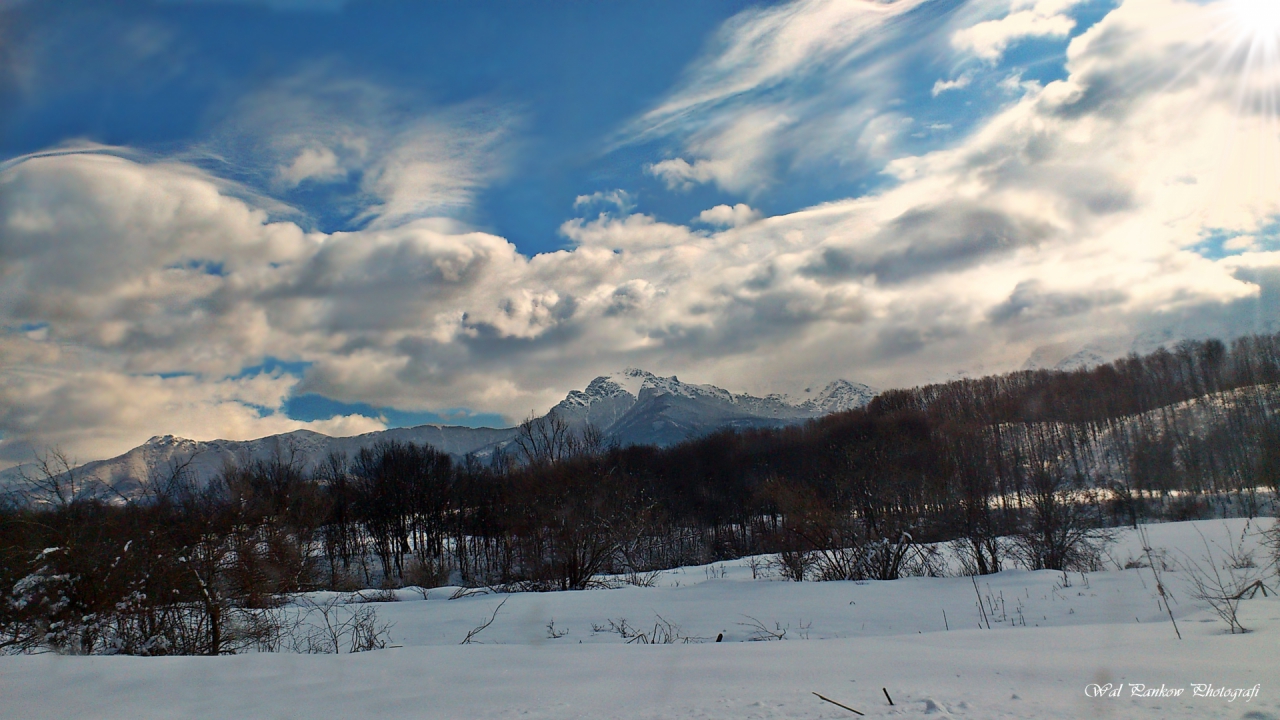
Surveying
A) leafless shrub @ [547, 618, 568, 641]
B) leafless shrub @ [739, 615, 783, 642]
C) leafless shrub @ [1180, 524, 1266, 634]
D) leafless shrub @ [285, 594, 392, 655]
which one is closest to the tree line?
leafless shrub @ [285, 594, 392, 655]

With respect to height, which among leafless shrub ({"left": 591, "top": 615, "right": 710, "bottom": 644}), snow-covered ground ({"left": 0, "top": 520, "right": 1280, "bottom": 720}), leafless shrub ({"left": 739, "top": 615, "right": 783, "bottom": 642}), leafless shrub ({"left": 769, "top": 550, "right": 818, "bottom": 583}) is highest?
snow-covered ground ({"left": 0, "top": 520, "right": 1280, "bottom": 720})

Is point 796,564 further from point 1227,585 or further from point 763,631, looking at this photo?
point 1227,585

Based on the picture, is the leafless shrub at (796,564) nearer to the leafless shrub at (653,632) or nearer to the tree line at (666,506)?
the tree line at (666,506)

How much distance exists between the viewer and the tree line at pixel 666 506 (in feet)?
32.6

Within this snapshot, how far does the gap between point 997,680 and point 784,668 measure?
129 centimetres

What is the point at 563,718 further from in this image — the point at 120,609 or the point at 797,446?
the point at 797,446

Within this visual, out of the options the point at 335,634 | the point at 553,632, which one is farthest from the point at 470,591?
the point at 335,634

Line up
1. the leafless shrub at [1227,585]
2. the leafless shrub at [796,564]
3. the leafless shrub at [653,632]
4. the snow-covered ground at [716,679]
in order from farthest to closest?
the leafless shrub at [796,564]
the leafless shrub at [653,632]
the leafless shrub at [1227,585]
the snow-covered ground at [716,679]

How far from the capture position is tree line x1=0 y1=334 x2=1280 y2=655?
9938mm

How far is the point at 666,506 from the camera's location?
62.3 meters

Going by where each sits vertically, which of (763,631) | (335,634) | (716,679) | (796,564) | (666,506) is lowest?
(666,506)

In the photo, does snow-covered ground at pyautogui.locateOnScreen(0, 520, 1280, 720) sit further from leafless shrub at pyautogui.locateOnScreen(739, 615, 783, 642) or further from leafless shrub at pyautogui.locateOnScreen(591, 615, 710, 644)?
leafless shrub at pyautogui.locateOnScreen(591, 615, 710, 644)

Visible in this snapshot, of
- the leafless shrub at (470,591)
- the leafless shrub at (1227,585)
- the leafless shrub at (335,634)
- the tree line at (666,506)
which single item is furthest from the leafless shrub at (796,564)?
the leafless shrub at (335,634)

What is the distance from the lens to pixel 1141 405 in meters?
89.9
